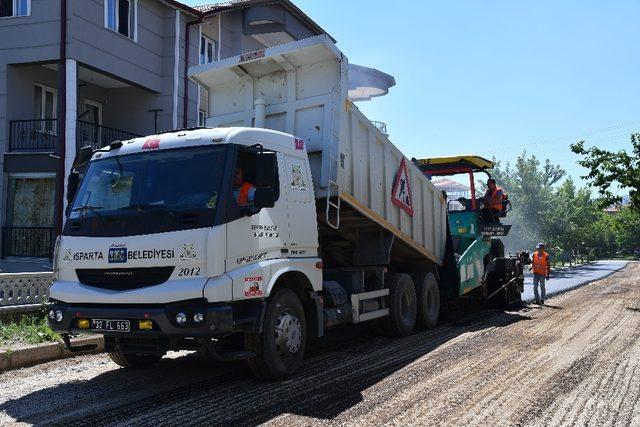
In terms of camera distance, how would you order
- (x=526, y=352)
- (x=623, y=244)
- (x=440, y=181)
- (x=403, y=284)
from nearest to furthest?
1. (x=526, y=352)
2. (x=403, y=284)
3. (x=440, y=181)
4. (x=623, y=244)

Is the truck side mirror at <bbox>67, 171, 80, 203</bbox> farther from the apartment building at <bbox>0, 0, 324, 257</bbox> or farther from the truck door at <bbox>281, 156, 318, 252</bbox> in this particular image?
the apartment building at <bbox>0, 0, 324, 257</bbox>

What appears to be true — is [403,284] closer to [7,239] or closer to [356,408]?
[356,408]

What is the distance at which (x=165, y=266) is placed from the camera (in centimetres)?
543

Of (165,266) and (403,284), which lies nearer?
(165,266)

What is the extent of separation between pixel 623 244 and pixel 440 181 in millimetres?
84833

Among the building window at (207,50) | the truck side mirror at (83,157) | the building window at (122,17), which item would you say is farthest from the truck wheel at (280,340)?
the building window at (207,50)

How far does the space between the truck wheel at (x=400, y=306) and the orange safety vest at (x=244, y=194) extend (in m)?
3.88

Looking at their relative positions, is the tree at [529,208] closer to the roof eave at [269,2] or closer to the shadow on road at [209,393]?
the roof eave at [269,2]

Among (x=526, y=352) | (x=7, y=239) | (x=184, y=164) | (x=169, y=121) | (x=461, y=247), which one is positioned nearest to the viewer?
(x=184, y=164)

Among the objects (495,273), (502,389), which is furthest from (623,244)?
(502,389)

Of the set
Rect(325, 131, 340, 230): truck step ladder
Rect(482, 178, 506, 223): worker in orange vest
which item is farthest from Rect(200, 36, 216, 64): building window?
Rect(325, 131, 340, 230): truck step ladder

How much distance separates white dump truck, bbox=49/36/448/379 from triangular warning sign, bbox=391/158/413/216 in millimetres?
778

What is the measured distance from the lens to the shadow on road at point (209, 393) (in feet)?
16.6

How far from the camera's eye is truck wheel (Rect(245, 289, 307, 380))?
232 inches
